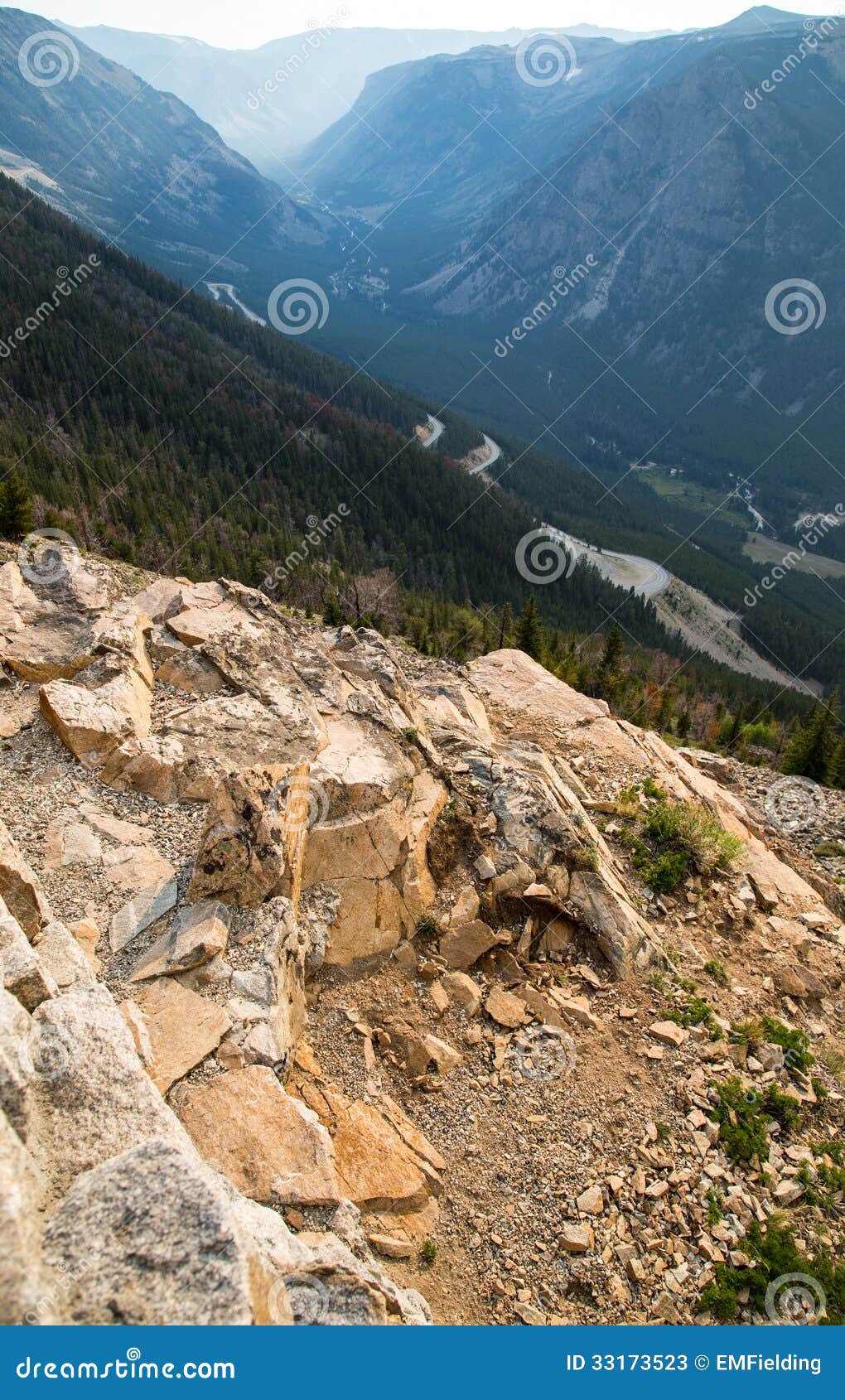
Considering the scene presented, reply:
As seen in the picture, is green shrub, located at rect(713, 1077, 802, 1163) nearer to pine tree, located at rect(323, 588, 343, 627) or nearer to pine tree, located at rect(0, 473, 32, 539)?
pine tree, located at rect(0, 473, 32, 539)

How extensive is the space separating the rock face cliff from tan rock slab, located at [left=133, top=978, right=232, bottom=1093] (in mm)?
42

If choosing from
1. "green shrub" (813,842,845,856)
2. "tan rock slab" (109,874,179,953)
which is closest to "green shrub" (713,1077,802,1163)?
"tan rock slab" (109,874,179,953)

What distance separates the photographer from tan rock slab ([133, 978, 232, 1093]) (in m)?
9.96

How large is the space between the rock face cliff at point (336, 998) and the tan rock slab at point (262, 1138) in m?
0.04

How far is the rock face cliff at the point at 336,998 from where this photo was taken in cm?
724

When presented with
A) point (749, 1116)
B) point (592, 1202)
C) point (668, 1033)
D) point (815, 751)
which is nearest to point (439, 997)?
point (592, 1202)

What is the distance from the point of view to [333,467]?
137625 millimetres

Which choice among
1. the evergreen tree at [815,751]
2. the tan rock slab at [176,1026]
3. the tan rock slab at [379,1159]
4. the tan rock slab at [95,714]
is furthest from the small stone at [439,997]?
the evergreen tree at [815,751]

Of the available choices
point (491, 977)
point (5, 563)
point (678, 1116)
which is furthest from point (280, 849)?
point (5, 563)

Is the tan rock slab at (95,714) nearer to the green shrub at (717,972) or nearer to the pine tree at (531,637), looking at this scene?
the green shrub at (717,972)

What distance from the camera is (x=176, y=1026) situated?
10.5 m

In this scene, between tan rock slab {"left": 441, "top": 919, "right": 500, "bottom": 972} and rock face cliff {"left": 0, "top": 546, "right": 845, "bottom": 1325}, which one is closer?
rock face cliff {"left": 0, "top": 546, "right": 845, "bottom": 1325}

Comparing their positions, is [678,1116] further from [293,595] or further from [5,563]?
[293,595]

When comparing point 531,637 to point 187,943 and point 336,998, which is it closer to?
point 336,998
